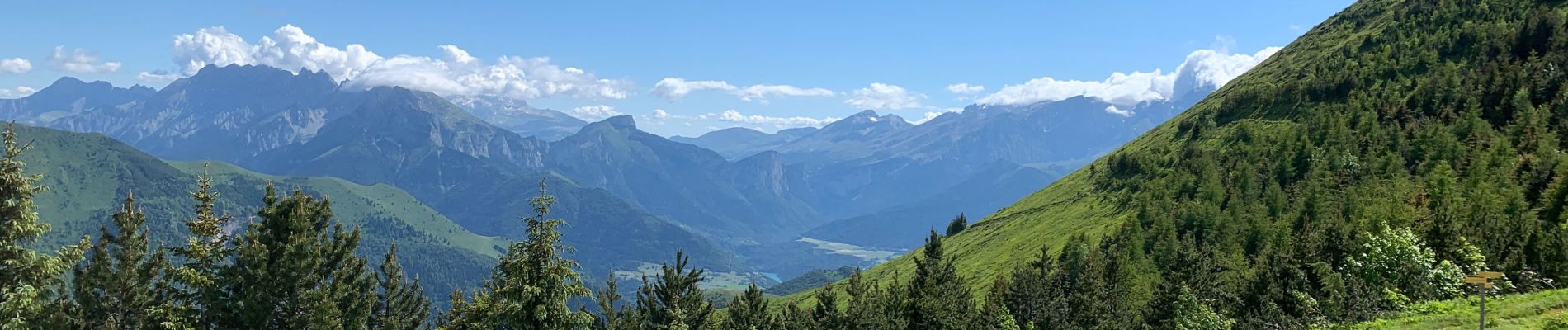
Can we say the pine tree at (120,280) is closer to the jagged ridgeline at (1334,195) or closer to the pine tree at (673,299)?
the pine tree at (673,299)

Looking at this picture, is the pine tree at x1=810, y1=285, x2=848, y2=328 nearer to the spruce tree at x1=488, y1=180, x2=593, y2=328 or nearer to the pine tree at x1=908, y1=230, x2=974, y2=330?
the pine tree at x1=908, y1=230, x2=974, y2=330

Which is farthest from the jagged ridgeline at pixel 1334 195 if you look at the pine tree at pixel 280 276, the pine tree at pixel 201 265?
the pine tree at pixel 201 265

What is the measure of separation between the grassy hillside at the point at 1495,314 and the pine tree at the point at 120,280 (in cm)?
5946

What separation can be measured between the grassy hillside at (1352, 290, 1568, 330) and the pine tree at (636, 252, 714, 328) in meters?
37.1

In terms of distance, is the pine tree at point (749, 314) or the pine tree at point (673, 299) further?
the pine tree at point (749, 314)

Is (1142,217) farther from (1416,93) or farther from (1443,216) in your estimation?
(1443,216)

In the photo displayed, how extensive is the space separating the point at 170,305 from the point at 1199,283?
66.0m

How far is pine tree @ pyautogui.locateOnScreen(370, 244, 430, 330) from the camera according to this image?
205 ft

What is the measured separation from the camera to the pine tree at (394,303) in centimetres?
6238

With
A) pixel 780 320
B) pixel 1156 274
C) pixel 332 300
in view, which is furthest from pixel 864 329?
pixel 1156 274

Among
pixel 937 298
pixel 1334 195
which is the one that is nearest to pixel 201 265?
pixel 937 298

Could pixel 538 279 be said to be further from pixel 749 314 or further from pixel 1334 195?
pixel 1334 195

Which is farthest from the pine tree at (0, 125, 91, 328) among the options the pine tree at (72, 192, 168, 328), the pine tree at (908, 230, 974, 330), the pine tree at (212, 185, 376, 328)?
the pine tree at (908, 230, 974, 330)

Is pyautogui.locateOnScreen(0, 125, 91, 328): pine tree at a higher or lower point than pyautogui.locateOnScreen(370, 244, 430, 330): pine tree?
higher
